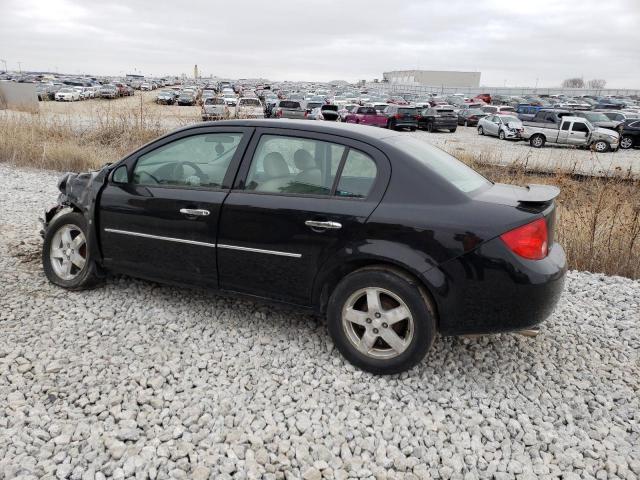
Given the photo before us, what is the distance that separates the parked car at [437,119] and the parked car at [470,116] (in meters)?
8.09

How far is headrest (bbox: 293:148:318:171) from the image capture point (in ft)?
11.6

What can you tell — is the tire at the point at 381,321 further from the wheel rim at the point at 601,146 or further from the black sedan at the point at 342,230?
the wheel rim at the point at 601,146

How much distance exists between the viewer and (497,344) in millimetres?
3820

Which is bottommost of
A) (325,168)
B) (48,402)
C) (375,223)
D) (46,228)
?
(48,402)

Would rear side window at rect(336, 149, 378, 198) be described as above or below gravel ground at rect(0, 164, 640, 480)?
above

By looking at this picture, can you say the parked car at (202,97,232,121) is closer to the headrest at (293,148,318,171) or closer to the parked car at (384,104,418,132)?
the headrest at (293,148,318,171)

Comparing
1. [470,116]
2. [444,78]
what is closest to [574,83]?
[444,78]

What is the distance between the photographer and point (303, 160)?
358 centimetres

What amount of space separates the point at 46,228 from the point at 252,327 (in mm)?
2322

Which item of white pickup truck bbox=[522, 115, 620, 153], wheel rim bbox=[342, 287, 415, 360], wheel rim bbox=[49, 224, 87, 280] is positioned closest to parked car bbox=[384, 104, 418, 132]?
white pickup truck bbox=[522, 115, 620, 153]

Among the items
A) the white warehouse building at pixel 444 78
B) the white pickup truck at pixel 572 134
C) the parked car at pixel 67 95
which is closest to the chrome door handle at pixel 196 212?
the white pickup truck at pixel 572 134

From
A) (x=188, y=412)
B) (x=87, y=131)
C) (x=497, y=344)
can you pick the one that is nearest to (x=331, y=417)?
(x=188, y=412)

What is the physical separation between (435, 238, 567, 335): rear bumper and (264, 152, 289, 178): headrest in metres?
1.35

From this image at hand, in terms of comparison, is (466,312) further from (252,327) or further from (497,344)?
(252,327)
